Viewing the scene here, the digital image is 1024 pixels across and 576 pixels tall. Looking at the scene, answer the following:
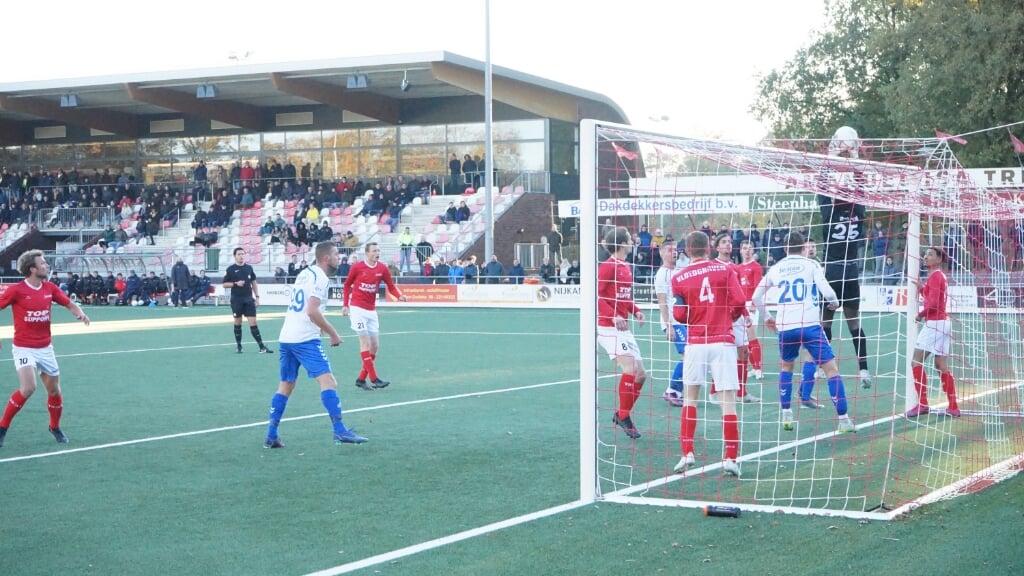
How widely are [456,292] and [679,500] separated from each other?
27968 mm

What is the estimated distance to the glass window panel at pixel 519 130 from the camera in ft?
151

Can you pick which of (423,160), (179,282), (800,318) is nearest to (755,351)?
(800,318)

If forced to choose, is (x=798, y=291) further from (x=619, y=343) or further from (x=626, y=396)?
→ (x=626, y=396)

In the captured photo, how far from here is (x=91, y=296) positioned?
135ft

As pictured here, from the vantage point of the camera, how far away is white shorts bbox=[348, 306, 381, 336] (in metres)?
14.6

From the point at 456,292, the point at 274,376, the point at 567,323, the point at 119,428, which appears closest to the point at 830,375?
the point at 119,428

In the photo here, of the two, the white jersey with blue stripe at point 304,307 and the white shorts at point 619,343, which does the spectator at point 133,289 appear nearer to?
the white jersey with blue stripe at point 304,307

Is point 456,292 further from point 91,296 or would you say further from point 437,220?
point 91,296

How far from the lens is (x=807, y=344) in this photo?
33.0ft

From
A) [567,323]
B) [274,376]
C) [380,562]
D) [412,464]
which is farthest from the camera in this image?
[567,323]

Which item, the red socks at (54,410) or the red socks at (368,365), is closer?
the red socks at (54,410)

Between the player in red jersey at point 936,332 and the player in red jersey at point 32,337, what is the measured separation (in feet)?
27.7

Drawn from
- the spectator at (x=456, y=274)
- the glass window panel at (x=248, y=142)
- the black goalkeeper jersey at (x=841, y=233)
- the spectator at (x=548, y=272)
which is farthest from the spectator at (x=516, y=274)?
the black goalkeeper jersey at (x=841, y=233)

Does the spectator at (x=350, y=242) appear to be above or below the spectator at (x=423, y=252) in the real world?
above
